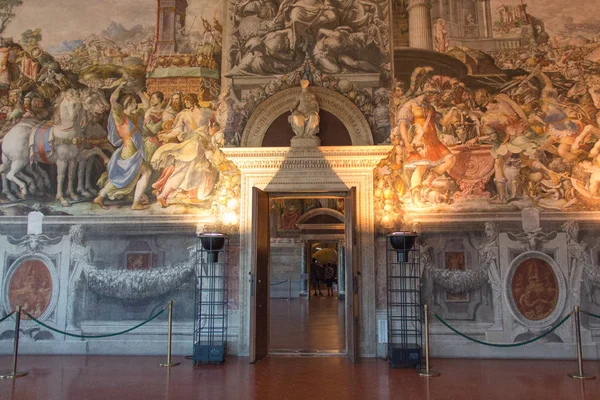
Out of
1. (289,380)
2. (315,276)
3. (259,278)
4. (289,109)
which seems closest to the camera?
(289,380)

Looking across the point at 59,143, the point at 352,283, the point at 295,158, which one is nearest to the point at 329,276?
the point at 295,158

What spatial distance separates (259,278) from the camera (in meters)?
9.27

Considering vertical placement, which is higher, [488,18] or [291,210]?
[488,18]

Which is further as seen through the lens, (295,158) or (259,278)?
(295,158)

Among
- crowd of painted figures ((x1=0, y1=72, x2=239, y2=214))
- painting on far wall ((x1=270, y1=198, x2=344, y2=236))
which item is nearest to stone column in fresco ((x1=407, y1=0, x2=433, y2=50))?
crowd of painted figures ((x1=0, y1=72, x2=239, y2=214))

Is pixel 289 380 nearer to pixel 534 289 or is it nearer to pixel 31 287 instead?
pixel 534 289

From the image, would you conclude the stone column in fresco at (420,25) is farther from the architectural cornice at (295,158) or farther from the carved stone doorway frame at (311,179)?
the architectural cornice at (295,158)

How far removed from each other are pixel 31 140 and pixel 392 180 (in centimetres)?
744

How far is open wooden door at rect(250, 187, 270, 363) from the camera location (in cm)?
891

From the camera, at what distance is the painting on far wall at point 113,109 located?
32.7 ft

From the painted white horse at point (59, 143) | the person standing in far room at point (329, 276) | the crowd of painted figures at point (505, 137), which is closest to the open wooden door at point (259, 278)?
the crowd of painted figures at point (505, 137)

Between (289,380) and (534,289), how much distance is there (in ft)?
16.3

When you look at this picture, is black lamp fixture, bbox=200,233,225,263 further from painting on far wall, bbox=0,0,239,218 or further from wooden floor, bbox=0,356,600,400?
wooden floor, bbox=0,356,600,400

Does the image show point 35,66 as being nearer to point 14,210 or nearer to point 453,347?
point 14,210
